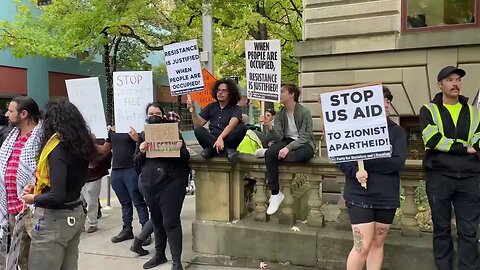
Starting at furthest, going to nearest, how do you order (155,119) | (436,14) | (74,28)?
(74,28), (436,14), (155,119)

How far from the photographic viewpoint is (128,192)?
690 centimetres

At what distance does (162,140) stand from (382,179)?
92.6 inches

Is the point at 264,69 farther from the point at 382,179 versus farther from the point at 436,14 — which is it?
the point at 436,14

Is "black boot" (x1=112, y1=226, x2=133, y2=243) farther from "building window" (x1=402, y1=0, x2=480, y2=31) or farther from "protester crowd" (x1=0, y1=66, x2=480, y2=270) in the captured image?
"building window" (x1=402, y1=0, x2=480, y2=31)

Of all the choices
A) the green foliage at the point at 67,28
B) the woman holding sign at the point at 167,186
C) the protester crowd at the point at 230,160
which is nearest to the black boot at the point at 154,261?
the protester crowd at the point at 230,160

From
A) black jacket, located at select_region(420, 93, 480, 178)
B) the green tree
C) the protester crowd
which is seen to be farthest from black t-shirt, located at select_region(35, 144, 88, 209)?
the green tree

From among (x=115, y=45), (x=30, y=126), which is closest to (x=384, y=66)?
(x=30, y=126)

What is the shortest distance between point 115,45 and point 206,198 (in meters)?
17.7

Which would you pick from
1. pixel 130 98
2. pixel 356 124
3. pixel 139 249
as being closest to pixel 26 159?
pixel 130 98

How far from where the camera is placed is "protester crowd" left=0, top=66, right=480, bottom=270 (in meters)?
3.72

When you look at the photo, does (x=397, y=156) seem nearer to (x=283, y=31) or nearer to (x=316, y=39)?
(x=316, y=39)

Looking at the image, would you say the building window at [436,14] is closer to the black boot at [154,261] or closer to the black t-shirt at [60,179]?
the black boot at [154,261]

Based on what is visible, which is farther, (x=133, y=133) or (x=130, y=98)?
(x=130, y=98)

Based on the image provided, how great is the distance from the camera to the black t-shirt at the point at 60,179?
11.8 ft
